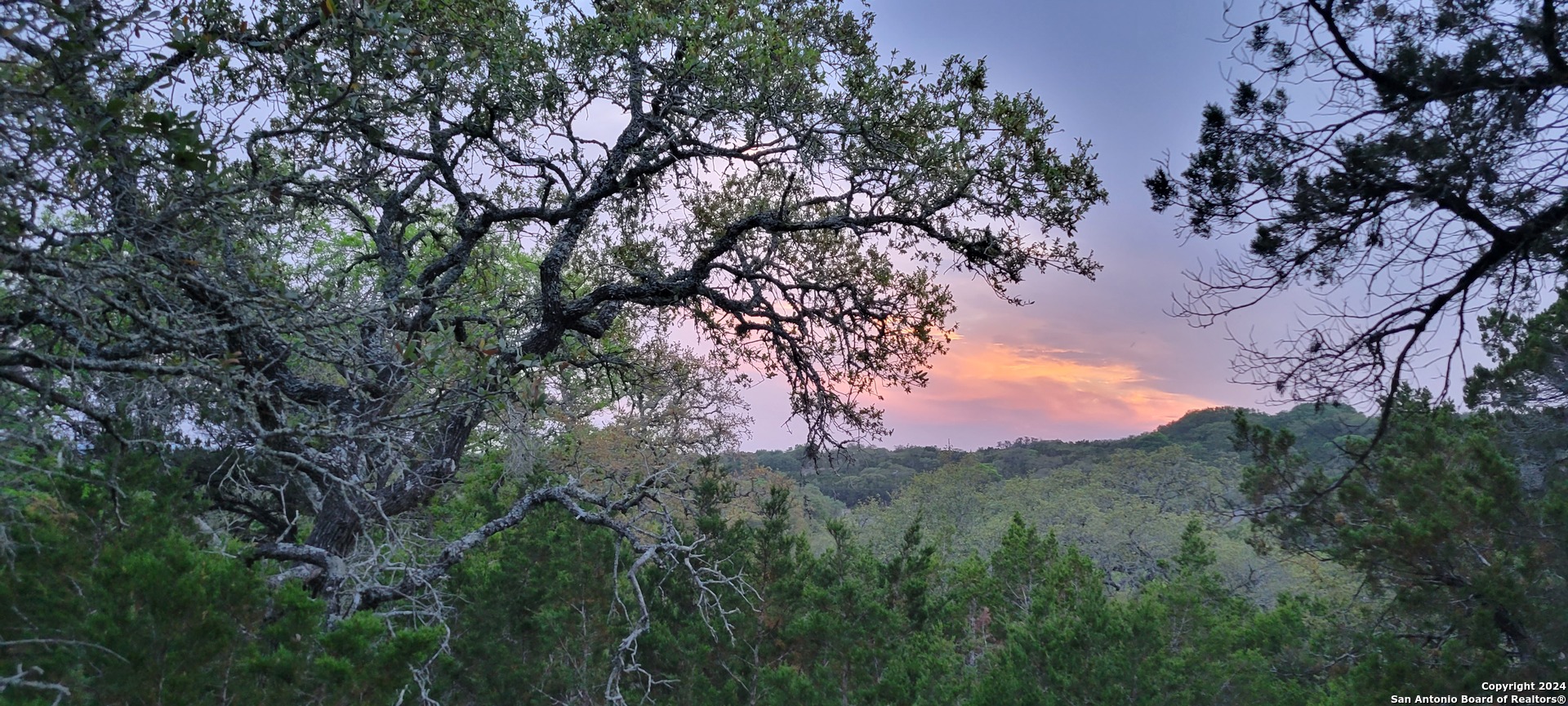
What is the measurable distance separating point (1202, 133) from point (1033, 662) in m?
4.68

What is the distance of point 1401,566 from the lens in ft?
19.1

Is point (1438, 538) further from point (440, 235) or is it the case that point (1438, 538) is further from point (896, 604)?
point (440, 235)

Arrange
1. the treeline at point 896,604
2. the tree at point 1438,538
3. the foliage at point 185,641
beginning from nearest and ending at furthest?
the foliage at point 185,641, the treeline at point 896,604, the tree at point 1438,538

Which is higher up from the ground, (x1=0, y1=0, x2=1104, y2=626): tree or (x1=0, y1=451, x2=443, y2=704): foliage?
(x1=0, y1=0, x2=1104, y2=626): tree

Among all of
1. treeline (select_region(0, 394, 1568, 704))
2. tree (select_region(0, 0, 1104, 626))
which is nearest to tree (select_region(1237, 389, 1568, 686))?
treeline (select_region(0, 394, 1568, 704))

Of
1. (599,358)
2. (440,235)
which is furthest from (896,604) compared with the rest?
(440,235)

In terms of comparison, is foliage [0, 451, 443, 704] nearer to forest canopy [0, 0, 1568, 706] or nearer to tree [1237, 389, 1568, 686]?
forest canopy [0, 0, 1568, 706]

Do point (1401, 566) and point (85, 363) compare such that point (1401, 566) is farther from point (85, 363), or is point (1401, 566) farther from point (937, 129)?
point (85, 363)

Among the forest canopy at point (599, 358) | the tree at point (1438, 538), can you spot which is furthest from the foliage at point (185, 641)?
the tree at point (1438, 538)

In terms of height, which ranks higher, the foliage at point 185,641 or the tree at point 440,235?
the tree at point 440,235

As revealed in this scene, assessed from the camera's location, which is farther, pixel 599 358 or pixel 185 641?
pixel 599 358

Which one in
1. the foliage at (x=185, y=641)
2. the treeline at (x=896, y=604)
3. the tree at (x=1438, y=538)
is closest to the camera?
the foliage at (x=185, y=641)

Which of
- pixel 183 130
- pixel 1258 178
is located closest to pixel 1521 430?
pixel 1258 178

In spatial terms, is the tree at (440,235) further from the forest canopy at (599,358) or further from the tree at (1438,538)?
the tree at (1438,538)
